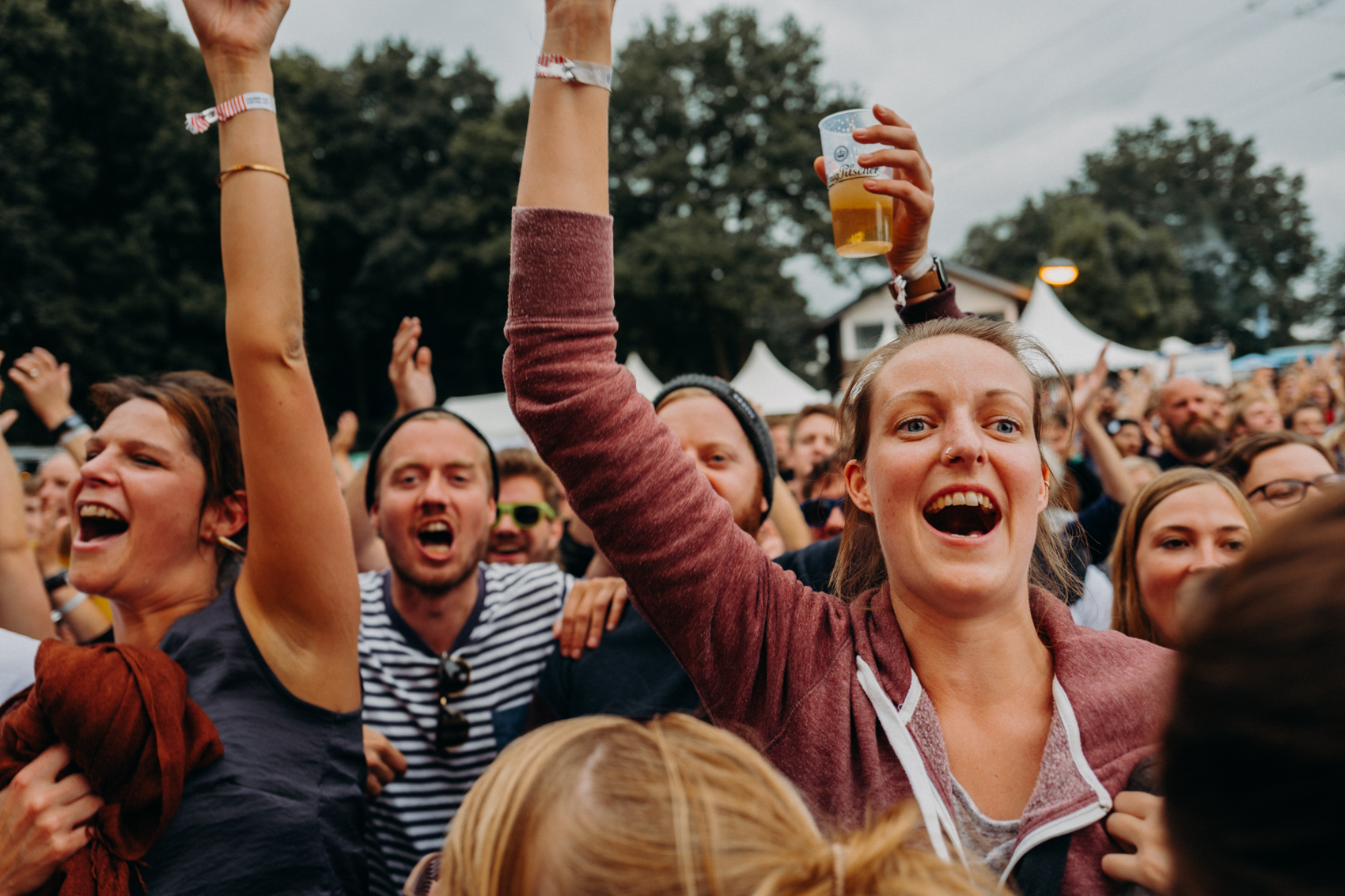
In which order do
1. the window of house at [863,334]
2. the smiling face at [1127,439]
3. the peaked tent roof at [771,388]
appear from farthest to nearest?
the window of house at [863,334] → the peaked tent roof at [771,388] → the smiling face at [1127,439]

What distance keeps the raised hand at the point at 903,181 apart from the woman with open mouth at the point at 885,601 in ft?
1.32

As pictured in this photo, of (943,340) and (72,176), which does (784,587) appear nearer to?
(943,340)

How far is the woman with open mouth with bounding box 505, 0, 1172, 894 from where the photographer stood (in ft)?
4.15

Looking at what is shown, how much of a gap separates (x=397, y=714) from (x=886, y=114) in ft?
6.54

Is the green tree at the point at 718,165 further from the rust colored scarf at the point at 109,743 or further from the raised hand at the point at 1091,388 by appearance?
the rust colored scarf at the point at 109,743

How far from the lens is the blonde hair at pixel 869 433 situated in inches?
66.1

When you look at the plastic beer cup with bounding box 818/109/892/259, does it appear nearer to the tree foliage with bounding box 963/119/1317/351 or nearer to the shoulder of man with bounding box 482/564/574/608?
the shoulder of man with bounding box 482/564/574/608

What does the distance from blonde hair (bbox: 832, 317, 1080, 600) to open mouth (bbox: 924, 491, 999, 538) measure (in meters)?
0.16

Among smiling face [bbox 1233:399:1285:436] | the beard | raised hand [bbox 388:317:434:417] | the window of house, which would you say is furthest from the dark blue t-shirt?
the window of house

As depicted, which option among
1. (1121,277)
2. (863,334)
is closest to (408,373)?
(863,334)

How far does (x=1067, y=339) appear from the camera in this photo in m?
15.7

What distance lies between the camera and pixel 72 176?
824 inches

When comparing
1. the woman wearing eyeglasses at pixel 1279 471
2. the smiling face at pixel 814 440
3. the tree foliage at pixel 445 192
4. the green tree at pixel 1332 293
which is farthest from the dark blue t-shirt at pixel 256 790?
the green tree at pixel 1332 293

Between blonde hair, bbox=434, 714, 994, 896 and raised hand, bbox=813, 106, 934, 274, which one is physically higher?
raised hand, bbox=813, 106, 934, 274
